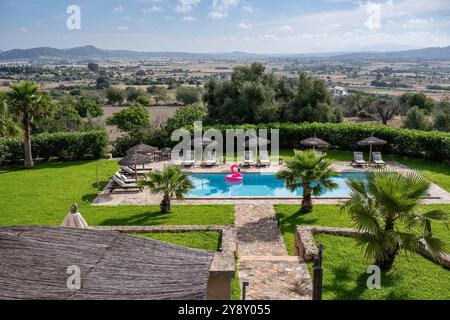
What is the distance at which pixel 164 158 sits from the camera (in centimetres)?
2436

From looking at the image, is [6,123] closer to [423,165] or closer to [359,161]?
[359,161]

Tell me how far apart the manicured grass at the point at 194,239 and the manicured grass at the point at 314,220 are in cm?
221

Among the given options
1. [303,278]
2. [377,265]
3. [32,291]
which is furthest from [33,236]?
[377,265]

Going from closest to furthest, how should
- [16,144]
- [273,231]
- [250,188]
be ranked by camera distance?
[273,231] → [250,188] → [16,144]

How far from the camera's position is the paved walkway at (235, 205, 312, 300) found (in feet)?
29.2

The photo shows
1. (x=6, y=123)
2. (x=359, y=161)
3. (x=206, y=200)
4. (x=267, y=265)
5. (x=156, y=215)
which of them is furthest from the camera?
(x=359, y=161)

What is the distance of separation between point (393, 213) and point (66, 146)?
20.2m

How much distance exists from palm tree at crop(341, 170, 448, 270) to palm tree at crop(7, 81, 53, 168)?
1875 centimetres

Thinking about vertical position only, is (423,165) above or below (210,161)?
below

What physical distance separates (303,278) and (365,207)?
7.35 ft

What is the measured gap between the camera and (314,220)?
14.0 metres

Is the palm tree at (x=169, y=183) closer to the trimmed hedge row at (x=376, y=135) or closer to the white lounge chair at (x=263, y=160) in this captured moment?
the white lounge chair at (x=263, y=160)

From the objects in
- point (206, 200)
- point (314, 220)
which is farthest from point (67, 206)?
point (314, 220)

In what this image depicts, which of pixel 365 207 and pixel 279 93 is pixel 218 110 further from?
pixel 365 207
